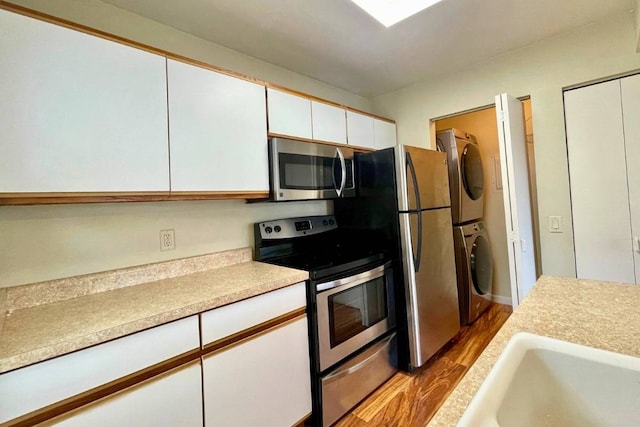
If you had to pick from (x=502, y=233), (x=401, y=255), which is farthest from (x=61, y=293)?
(x=502, y=233)

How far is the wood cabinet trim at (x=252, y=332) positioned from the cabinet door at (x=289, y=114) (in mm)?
1132

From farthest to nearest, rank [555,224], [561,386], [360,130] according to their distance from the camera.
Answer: [360,130]
[555,224]
[561,386]

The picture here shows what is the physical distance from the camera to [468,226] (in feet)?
9.46

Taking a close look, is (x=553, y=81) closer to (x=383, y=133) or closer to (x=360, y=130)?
(x=383, y=133)

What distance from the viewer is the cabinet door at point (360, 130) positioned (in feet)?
7.97

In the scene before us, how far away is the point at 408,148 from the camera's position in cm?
207

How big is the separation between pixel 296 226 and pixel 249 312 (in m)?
0.93

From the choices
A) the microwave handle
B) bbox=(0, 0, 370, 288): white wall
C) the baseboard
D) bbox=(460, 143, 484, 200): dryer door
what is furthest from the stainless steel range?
the baseboard

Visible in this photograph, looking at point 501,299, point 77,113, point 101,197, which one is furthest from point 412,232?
point 501,299

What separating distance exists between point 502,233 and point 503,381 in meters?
3.16

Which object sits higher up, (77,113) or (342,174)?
(77,113)

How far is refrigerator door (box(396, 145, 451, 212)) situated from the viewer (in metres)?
2.04

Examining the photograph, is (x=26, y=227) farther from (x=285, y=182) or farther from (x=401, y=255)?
(x=401, y=255)

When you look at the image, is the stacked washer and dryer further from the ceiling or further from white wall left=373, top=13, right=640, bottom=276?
the ceiling
